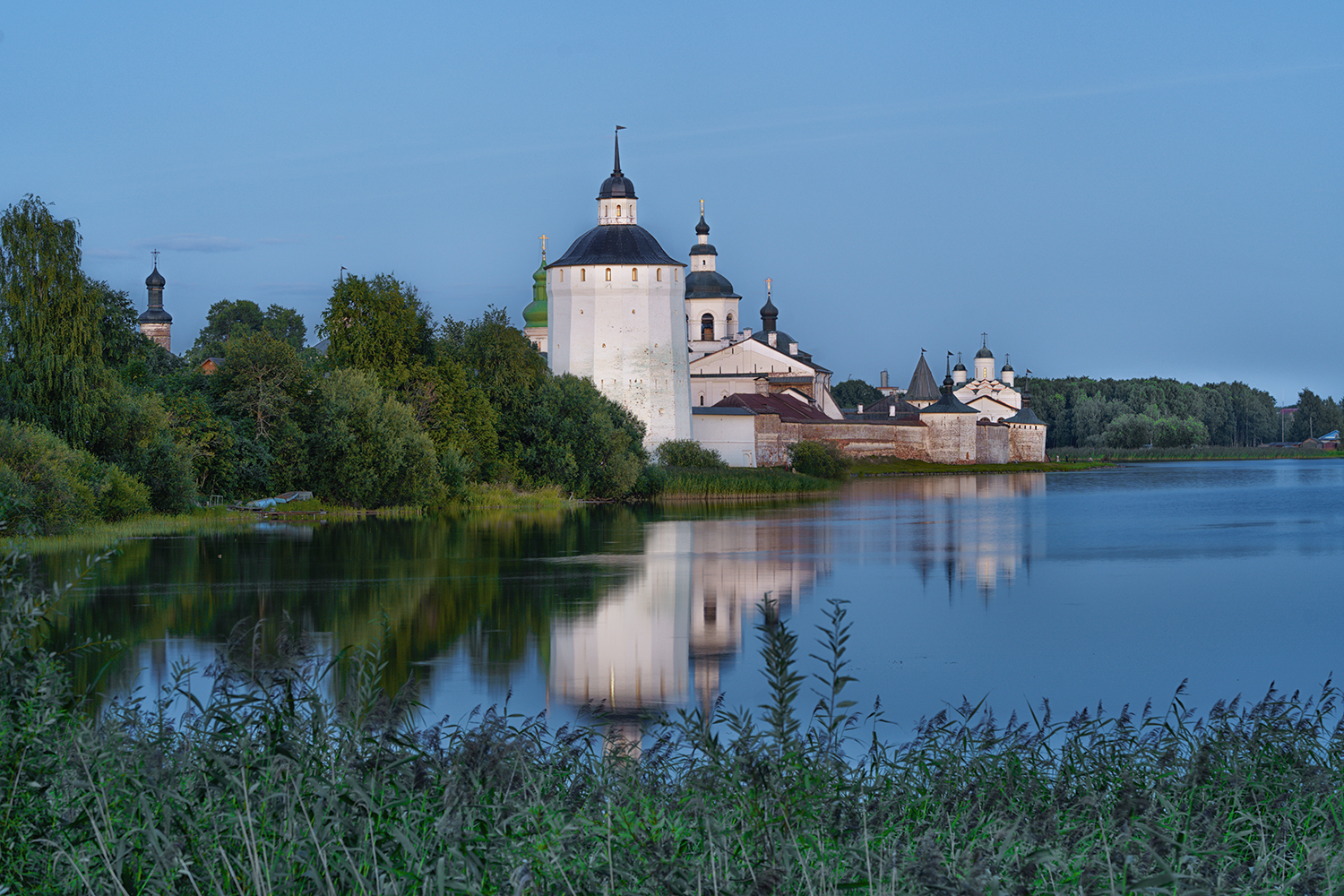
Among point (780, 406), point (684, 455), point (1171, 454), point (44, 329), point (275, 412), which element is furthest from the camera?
point (1171, 454)

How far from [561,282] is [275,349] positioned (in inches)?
708

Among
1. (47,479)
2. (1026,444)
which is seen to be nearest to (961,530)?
(47,479)

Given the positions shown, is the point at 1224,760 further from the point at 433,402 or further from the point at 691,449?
the point at 691,449

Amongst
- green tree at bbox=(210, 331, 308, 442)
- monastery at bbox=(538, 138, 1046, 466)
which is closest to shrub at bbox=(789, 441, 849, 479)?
monastery at bbox=(538, 138, 1046, 466)

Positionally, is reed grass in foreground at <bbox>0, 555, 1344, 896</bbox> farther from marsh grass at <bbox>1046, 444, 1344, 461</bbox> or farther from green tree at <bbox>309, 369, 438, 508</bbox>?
marsh grass at <bbox>1046, 444, 1344, 461</bbox>

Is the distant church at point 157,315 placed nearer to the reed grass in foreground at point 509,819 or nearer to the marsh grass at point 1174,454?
the marsh grass at point 1174,454

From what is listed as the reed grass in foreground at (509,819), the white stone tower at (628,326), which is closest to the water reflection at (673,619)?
the reed grass in foreground at (509,819)

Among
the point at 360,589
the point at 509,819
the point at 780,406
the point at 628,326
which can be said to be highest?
the point at 628,326

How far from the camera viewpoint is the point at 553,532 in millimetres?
20844

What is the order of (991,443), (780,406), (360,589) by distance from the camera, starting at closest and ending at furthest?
1. (360,589)
2. (780,406)
3. (991,443)

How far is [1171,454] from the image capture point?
247ft

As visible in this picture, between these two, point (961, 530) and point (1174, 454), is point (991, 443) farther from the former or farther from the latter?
point (961, 530)

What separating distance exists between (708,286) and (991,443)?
48.4 feet

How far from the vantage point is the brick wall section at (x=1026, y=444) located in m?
66.6
